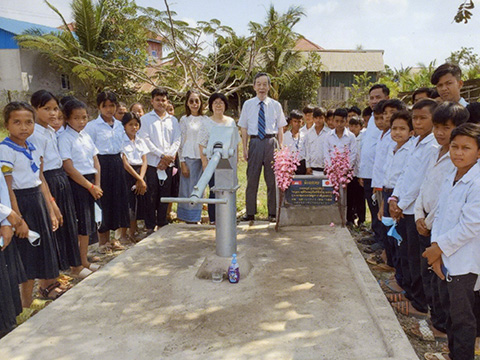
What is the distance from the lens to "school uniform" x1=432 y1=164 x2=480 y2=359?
2.18 metres

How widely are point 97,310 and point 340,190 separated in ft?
10.1

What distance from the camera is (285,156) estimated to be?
465cm

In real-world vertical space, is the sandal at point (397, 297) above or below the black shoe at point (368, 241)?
above

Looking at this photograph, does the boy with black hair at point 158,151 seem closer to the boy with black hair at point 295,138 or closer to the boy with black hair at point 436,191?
the boy with black hair at point 295,138

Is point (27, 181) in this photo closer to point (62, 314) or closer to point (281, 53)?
point (62, 314)

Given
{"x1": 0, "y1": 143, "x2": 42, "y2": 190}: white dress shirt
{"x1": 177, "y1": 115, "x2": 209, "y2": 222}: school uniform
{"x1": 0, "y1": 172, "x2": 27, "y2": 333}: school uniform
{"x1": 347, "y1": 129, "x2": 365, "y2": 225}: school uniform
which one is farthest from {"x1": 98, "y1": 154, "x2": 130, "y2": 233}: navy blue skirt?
{"x1": 347, "y1": 129, "x2": 365, "y2": 225}: school uniform

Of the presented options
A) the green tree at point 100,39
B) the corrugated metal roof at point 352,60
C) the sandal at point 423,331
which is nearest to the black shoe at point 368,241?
the sandal at point 423,331

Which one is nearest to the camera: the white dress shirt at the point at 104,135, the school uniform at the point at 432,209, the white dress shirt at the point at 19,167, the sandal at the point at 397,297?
the school uniform at the point at 432,209

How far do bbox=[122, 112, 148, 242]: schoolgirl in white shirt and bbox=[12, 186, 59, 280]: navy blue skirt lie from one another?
168 centimetres

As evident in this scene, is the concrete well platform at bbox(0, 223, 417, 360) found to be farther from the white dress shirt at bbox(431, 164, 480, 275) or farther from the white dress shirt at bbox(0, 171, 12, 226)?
the white dress shirt at bbox(0, 171, 12, 226)

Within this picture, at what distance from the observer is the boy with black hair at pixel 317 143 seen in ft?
18.0

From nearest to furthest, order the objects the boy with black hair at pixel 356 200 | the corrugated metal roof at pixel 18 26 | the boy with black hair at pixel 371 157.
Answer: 1. the boy with black hair at pixel 371 157
2. the boy with black hair at pixel 356 200
3. the corrugated metal roof at pixel 18 26

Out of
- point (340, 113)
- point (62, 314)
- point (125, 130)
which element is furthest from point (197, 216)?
point (62, 314)

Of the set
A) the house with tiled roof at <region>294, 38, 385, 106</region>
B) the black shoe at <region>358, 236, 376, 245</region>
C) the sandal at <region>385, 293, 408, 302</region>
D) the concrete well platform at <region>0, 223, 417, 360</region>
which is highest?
the house with tiled roof at <region>294, 38, 385, 106</region>
